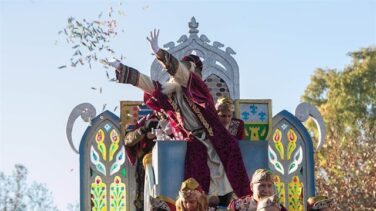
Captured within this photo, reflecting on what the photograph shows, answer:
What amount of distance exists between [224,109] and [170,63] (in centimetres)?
85

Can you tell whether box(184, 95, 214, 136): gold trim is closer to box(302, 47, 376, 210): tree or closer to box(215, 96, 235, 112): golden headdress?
box(215, 96, 235, 112): golden headdress

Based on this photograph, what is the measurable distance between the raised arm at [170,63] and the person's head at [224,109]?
47cm

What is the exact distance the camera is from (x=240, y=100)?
14875 millimetres

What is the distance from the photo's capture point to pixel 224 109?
13695 millimetres

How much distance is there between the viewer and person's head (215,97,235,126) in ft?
44.8

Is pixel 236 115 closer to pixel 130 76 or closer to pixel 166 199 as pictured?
pixel 130 76

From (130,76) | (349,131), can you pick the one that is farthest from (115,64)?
(349,131)

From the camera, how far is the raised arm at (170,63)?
1315cm

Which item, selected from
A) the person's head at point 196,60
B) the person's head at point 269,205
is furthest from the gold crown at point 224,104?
the person's head at point 269,205

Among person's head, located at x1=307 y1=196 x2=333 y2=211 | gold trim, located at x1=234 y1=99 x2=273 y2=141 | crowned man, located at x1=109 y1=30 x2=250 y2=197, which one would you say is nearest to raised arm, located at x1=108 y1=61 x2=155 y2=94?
crowned man, located at x1=109 y1=30 x2=250 y2=197

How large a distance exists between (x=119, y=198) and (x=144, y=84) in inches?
64.6

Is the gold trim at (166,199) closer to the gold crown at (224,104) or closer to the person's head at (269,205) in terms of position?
the gold crown at (224,104)

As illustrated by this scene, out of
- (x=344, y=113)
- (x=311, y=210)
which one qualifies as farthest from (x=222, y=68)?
(x=344, y=113)

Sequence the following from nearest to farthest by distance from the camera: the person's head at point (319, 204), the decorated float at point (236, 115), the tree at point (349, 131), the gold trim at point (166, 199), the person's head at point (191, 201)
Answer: the person's head at point (191, 201)
the person's head at point (319, 204)
the gold trim at point (166, 199)
the decorated float at point (236, 115)
the tree at point (349, 131)
